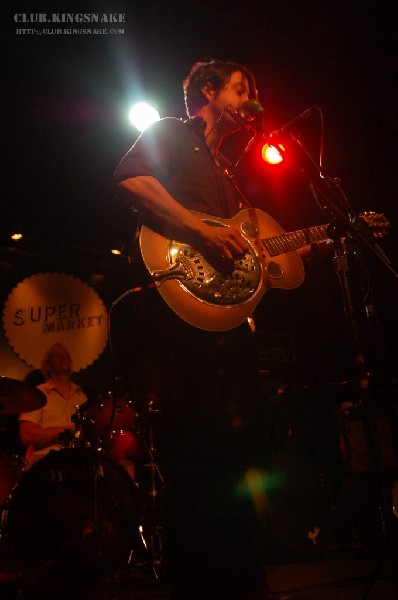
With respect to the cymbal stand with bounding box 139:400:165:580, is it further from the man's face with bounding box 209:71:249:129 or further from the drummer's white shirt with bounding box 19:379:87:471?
the man's face with bounding box 209:71:249:129

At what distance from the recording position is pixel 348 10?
4.39 m

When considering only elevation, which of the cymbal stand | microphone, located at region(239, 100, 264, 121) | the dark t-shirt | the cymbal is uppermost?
microphone, located at region(239, 100, 264, 121)

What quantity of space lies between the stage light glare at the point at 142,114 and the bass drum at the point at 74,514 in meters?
3.77

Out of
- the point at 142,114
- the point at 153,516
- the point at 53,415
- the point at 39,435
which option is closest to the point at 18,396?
the point at 39,435

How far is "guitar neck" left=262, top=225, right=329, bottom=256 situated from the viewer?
2.29 meters

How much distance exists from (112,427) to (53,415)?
0.88 m

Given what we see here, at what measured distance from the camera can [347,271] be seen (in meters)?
2.08

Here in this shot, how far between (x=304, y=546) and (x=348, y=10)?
15.7ft

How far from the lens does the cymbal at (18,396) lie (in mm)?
3278

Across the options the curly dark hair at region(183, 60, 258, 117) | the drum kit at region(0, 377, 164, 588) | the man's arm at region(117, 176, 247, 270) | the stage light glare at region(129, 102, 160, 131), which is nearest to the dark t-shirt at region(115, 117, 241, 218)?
the man's arm at region(117, 176, 247, 270)

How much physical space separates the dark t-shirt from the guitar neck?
0.27 meters

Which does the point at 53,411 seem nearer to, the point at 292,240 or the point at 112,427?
the point at 112,427

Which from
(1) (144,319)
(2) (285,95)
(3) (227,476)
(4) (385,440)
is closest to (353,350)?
(3) (227,476)

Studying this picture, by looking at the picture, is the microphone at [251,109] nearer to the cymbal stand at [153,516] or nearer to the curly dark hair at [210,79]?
the curly dark hair at [210,79]
